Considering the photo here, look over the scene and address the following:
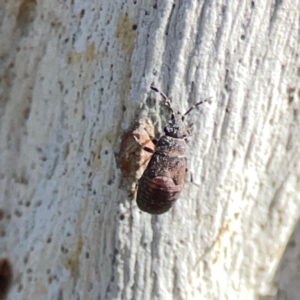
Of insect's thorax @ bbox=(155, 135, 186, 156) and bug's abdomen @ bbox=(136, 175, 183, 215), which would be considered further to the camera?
insect's thorax @ bbox=(155, 135, 186, 156)

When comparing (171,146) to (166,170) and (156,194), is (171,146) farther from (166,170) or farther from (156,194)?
(156,194)

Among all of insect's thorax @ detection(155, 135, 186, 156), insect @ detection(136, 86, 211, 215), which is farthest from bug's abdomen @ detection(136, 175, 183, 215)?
insect's thorax @ detection(155, 135, 186, 156)

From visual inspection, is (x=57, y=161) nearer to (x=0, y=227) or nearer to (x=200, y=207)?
(x=0, y=227)

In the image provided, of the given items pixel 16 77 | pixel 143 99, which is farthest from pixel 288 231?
pixel 16 77

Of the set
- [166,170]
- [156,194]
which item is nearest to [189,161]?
[166,170]

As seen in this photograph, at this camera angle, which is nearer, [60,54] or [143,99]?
[143,99]

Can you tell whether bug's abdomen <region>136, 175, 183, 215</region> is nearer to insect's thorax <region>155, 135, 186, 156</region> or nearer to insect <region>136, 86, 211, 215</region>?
insect <region>136, 86, 211, 215</region>

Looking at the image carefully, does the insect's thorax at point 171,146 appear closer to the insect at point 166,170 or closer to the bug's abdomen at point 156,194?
the insect at point 166,170
